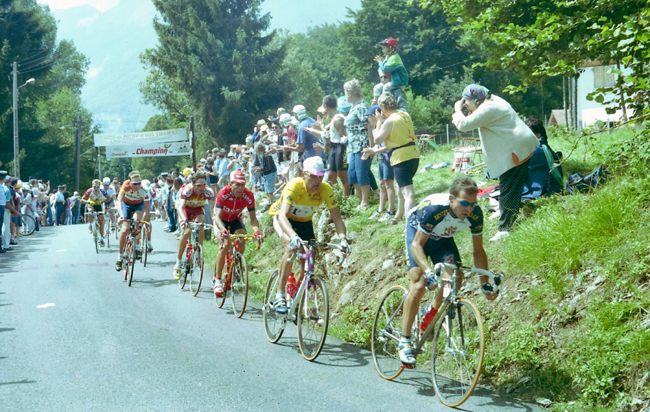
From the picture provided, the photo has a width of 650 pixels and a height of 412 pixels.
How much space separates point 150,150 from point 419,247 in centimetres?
4615

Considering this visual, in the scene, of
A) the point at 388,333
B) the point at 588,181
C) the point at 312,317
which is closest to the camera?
the point at 388,333

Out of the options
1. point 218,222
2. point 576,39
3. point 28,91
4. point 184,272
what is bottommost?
point 184,272

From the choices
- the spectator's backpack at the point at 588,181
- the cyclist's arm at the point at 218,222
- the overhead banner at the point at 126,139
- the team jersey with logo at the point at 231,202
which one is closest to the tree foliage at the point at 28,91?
the overhead banner at the point at 126,139

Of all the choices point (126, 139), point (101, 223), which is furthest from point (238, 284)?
point (126, 139)

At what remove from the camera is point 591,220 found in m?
7.87

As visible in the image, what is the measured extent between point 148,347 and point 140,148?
4427cm

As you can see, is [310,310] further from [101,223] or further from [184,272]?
[101,223]

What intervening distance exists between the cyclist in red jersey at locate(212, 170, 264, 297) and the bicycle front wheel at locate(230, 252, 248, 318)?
0.27 m

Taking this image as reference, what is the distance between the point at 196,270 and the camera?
41.0 feet

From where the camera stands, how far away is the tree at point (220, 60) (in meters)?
49.2

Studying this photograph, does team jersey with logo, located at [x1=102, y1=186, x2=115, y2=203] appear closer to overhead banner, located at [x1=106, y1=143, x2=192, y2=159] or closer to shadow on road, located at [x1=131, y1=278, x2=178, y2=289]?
shadow on road, located at [x1=131, y1=278, x2=178, y2=289]

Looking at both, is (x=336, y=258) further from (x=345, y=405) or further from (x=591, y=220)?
(x=345, y=405)

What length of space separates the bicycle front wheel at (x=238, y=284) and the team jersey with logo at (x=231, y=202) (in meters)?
0.86

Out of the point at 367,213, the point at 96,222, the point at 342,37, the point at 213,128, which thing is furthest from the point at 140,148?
the point at 367,213
